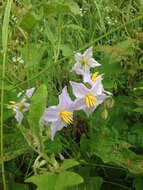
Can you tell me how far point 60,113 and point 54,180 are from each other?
6.3 inches

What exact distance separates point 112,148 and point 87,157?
101 mm

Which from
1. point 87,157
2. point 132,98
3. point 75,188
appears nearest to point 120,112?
point 132,98

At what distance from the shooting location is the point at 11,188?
0.64 metres

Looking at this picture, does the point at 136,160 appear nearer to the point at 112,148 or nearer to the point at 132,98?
the point at 112,148

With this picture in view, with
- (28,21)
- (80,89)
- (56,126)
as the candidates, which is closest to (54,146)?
(56,126)

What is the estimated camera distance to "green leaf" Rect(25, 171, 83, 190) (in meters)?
0.43

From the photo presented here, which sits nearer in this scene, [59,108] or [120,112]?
[59,108]

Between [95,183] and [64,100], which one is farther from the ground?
[64,100]

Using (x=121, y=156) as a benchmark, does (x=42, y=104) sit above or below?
above

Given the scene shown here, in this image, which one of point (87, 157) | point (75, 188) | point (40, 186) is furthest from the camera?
point (87, 157)

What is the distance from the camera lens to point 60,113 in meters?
0.57

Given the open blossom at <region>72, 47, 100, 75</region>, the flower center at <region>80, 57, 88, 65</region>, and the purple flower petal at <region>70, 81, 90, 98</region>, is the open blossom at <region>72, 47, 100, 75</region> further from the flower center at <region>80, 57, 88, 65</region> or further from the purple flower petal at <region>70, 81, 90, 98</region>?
the purple flower petal at <region>70, 81, 90, 98</region>

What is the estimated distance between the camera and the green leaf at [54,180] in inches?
17.1

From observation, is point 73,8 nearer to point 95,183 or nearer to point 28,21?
point 28,21
